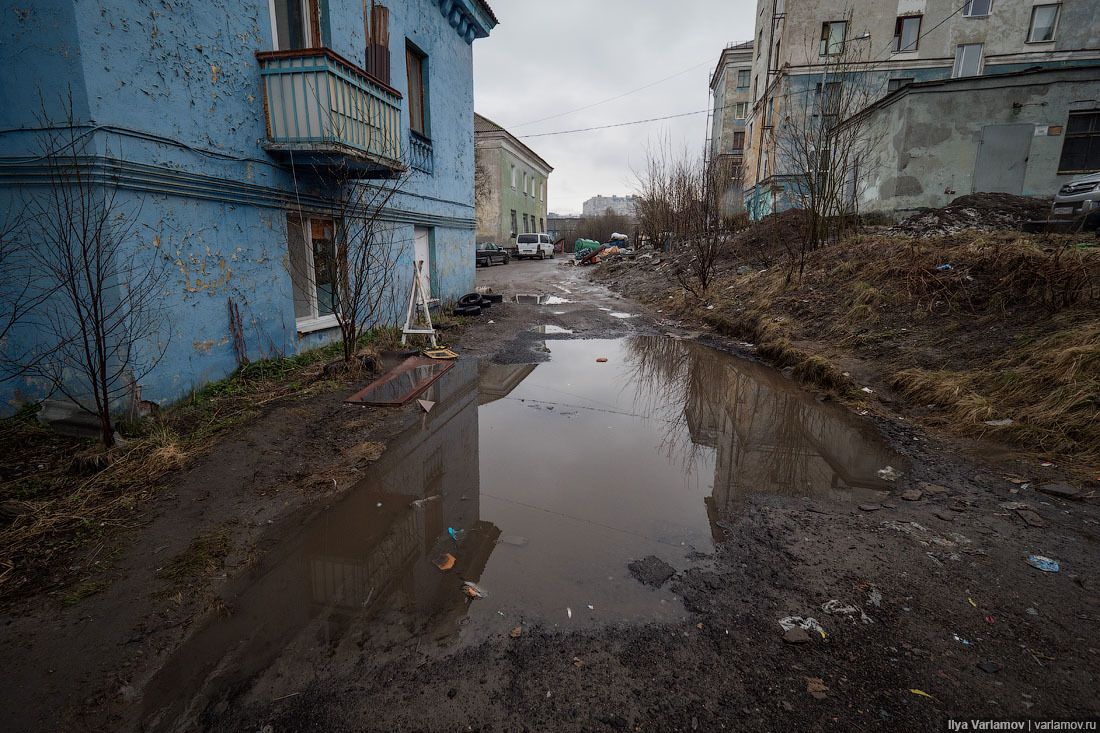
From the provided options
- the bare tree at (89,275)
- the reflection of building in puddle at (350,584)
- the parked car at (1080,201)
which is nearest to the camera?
the reflection of building in puddle at (350,584)

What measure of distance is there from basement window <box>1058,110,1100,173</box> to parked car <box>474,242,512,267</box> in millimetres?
22809

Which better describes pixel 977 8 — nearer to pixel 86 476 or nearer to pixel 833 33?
pixel 833 33

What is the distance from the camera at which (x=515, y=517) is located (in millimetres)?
3182

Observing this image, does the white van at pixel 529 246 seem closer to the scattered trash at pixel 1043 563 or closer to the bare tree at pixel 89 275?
the bare tree at pixel 89 275

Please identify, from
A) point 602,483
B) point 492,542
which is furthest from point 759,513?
point 492,542

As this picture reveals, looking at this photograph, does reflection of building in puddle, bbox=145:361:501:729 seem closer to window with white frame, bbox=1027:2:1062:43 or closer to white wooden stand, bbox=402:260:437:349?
white wooden stand, bbox=402:260:437:349

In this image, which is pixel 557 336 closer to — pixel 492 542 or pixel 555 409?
pixel 555 409

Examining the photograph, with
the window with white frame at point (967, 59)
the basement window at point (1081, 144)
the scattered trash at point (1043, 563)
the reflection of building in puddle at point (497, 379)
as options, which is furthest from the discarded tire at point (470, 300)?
the window with white frame at point (967, 59)

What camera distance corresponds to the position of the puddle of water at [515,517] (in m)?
2.15

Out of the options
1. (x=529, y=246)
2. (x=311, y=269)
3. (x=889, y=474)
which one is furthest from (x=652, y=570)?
(x=529, y=246)

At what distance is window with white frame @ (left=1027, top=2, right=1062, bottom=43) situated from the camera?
22.1 m

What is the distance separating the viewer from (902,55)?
23172mm

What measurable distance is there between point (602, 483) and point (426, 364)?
3972 millimetres

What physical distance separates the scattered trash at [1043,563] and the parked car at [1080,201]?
36.5 feet
